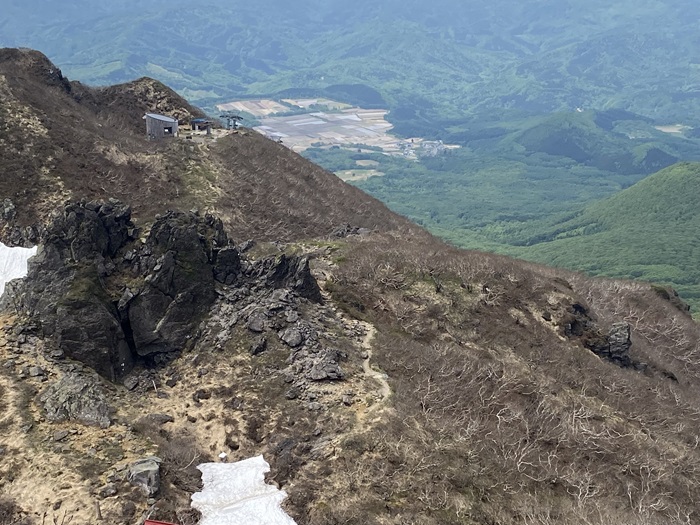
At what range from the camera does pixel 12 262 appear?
44.6 m

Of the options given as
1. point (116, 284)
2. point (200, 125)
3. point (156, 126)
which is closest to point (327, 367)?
point (116, 284)

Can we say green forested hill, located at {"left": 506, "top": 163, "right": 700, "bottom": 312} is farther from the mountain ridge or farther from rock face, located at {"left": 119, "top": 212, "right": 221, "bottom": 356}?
rock face, located at {"left": 119, "top": 212, "right": 221, "bottom": 356}

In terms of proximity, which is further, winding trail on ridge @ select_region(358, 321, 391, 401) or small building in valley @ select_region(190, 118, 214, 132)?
small building in valley @ select_region(190, 118, 214, 132)

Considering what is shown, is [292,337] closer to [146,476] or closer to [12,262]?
[146,476]

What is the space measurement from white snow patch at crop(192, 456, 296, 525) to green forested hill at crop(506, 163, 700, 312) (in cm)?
11564

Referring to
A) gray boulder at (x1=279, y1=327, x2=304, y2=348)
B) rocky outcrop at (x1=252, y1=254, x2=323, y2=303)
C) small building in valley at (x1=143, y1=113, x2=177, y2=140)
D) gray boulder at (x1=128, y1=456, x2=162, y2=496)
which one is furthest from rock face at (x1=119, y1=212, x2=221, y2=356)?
small building in valley at (x1=143, y1=113, x2=177, y2=140)

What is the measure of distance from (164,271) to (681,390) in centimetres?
4183

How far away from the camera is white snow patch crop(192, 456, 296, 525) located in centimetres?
2309

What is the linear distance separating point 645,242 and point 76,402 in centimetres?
16857

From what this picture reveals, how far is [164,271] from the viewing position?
36.3 metres

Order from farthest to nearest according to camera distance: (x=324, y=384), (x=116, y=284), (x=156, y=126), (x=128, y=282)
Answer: (x=156, y=126) < (x=128, y=282) < (x=116, y=284) < (x=324, y=384)

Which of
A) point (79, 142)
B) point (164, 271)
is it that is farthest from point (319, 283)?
point (79, 142)

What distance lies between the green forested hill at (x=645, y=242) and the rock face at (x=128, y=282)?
108 metres

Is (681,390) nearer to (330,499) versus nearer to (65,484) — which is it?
(330,499)
